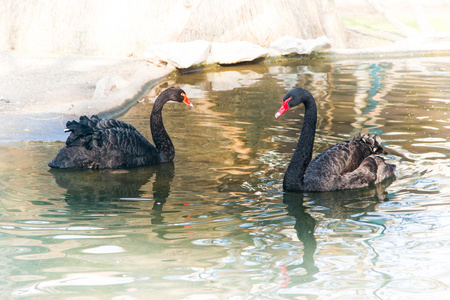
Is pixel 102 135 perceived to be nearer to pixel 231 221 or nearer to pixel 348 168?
pixel 231 221

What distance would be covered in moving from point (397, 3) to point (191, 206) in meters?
21.0

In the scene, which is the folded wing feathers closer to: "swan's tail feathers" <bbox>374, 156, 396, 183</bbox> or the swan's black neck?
the swan's black neck

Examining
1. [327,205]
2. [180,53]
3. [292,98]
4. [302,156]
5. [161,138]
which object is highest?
[180,53]

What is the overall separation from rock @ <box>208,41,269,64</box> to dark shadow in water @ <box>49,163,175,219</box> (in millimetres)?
7006

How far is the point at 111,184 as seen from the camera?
18.6 feet

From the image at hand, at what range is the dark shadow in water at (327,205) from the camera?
4410mm

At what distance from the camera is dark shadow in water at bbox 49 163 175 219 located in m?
5.13

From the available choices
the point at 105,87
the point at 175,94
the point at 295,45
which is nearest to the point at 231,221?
the point at 175,94

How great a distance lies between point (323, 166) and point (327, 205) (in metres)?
0.46

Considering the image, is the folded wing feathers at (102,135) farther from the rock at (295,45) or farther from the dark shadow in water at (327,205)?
the rock at (295,45)

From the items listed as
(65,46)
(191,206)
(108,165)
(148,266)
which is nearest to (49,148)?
(108,165)

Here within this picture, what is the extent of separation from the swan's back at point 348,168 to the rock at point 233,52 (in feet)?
25.1

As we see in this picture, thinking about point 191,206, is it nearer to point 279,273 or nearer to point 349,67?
point 279,273

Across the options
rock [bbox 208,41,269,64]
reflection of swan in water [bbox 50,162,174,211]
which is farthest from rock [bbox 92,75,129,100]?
rock [bbox 208,41,269,64]
